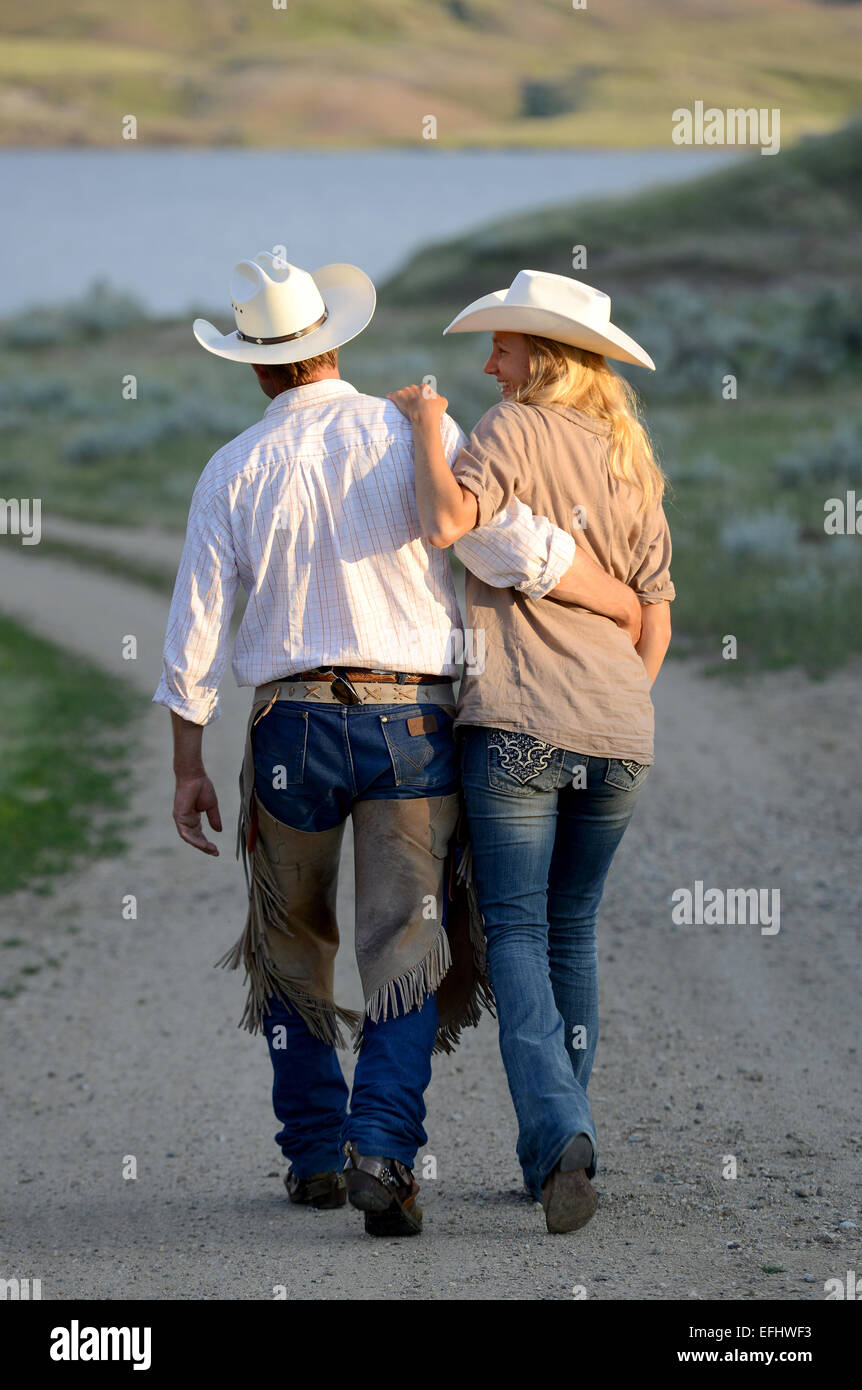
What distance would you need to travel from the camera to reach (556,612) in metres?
3.17

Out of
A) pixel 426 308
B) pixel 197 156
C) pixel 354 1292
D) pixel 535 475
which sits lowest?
pixel 354 1292

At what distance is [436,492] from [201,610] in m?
0.59

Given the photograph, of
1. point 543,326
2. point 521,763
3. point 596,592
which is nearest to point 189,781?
point 521,763

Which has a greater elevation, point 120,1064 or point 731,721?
point 731,721

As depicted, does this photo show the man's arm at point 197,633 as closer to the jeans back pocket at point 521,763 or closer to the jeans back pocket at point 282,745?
the jeans back pocket at point 282,745

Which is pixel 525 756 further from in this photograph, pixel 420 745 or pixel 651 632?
pixel 651 632

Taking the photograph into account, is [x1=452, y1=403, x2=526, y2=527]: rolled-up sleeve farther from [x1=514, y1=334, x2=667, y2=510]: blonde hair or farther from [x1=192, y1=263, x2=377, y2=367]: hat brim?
[x1=192, y1=263, x2=377, y2=367]: hat brim

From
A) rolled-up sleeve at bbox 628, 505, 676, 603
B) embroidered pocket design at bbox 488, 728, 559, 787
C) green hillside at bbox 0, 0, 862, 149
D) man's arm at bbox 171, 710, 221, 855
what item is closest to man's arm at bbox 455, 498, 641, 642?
rolled-up sleeve at bbox 628, 505, 676, 603

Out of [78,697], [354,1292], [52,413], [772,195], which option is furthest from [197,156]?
[354,1292]

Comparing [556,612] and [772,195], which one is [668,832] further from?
[772,195]

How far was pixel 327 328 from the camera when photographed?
333cm

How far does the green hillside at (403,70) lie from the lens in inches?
2114

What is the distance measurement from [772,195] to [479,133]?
15548 millimetres

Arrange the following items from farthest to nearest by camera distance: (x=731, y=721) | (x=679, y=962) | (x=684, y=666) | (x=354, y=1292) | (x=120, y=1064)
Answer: (x=684, y=666), (x=731, y=721), (x=679, y=962), (x=120, y=1064), (x=354, y=1292)
